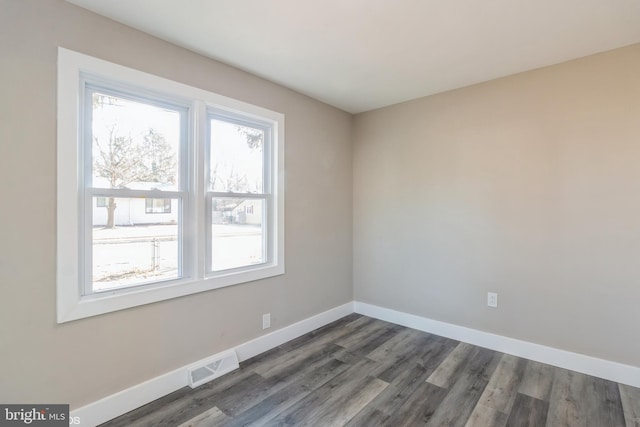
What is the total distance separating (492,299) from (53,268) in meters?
3.28

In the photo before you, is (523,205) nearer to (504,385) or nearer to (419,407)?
(504,385)

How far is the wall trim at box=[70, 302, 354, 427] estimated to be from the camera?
1767 millimetres

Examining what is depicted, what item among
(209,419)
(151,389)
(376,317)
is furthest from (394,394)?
(151,389)

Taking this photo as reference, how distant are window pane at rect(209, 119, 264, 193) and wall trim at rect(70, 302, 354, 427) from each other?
4.44 ft

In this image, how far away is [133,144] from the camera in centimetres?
203

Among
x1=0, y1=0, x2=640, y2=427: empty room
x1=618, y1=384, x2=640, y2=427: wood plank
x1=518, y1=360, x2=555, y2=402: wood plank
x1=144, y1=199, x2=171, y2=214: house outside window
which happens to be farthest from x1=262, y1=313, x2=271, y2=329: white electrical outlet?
x1=618, y1=384, x2=640, y2=427: wood plank

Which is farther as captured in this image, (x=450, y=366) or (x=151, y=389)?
(x=450, y=366)

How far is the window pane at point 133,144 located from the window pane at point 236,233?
443mm

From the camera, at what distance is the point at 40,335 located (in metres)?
1.62

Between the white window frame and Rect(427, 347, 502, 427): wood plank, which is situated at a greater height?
the white window frame

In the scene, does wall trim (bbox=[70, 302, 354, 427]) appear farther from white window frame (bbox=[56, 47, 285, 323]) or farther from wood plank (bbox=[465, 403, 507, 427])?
wood plank (bbox=[465, 403, 507, 427])

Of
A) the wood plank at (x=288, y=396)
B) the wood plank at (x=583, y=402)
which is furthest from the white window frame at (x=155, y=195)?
the wood plank at (x=583, y=402)

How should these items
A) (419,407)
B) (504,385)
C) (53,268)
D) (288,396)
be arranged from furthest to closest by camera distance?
(504,385)
(288,396)
(419,407)
(53,268)

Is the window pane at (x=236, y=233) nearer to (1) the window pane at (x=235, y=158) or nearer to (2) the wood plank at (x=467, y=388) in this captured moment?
(1) the window pane at (x=235, y=158)
